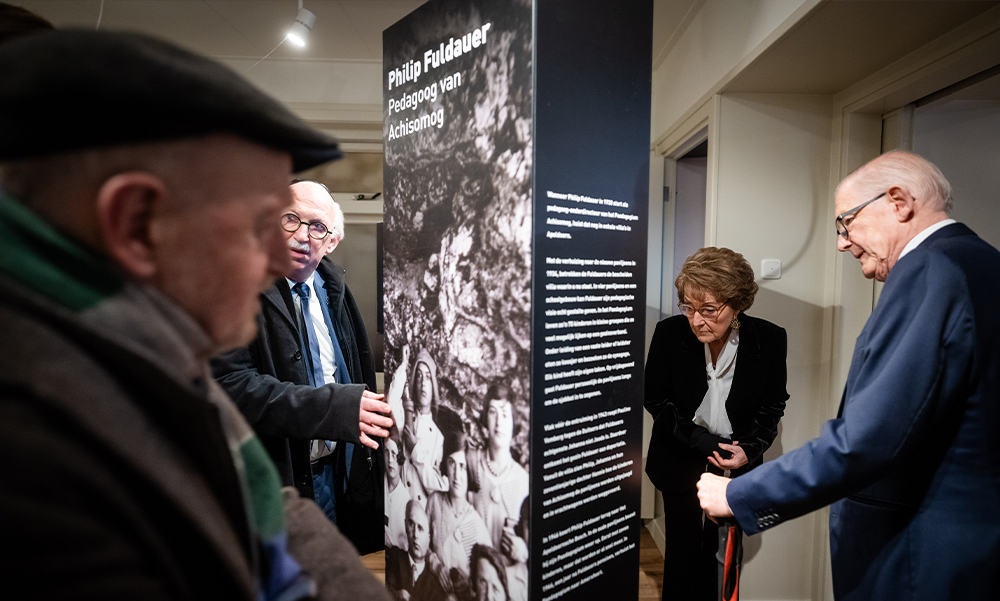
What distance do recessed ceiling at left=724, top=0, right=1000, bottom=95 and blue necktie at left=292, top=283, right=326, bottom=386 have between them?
1780 millimetres

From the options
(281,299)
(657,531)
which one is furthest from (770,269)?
(281,299)

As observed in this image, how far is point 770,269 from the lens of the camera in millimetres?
2213

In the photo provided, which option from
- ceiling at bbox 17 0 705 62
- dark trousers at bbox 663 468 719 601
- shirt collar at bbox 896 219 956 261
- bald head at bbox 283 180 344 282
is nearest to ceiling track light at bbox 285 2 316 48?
ceiling at bbox 17 0 705 62

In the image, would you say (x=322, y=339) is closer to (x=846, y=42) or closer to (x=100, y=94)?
(x=100, y=94)

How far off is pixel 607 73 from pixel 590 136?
0.14m

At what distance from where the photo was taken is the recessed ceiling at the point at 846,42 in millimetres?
1447

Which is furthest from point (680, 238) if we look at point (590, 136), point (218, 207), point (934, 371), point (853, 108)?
point (218, 207)

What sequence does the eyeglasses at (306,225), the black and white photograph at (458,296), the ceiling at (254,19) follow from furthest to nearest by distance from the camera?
the ceiling at (254,19) < the eyeglasses at (306,225) < the black and white photograph at (458,296)

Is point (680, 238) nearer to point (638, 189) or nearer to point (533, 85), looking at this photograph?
point (638, 189)

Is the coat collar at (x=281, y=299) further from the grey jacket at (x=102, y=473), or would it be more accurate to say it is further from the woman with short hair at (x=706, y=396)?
the woman with short hair at (x=706, y=396)

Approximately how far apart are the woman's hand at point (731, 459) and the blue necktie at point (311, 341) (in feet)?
4.65

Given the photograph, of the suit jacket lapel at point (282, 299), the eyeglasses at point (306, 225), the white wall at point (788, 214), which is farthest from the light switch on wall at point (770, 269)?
the suit jacket lapel at point (282, 299)

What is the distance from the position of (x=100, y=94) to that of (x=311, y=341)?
124cm

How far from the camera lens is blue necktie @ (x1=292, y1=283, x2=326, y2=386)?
5.01 ft
